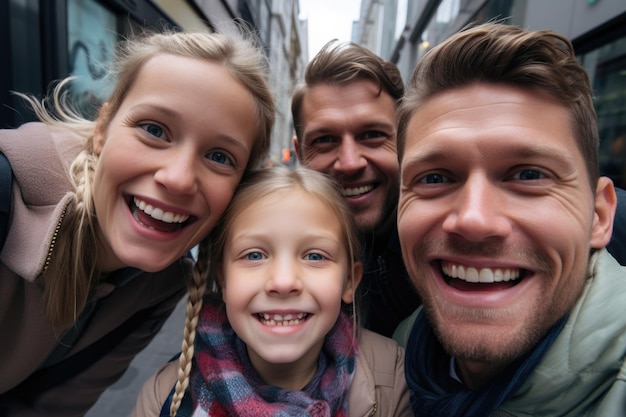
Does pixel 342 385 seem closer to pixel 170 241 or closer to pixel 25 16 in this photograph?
pixel 170 241

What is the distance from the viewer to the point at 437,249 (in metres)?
1.35

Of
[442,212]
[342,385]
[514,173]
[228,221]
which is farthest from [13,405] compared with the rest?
[514,173]

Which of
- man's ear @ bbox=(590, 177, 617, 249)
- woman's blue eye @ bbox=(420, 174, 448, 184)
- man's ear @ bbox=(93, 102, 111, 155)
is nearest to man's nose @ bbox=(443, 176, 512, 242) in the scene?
woman's blue eye @ bbox=(420, 174, 448, 184)

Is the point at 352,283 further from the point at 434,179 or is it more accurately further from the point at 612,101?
the point at 612,101

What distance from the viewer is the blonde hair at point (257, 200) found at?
66.8 inches

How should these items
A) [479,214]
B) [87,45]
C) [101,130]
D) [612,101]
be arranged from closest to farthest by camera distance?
[479,214], [101,130], [612,101], [87,45]

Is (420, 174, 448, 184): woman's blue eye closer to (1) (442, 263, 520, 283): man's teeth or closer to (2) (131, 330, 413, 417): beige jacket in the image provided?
(1) (442, 263, 520, 283): man's teeth

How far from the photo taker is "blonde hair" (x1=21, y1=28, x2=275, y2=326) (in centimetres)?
161

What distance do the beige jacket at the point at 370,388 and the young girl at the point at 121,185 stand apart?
0.43 metres

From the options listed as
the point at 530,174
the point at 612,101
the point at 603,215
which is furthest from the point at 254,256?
the point at 612,101

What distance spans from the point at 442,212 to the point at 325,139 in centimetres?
120

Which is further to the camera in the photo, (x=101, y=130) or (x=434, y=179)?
(x=101, y=130)

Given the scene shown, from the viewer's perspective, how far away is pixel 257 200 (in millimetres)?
1688

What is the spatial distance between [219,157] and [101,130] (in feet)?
1.85
